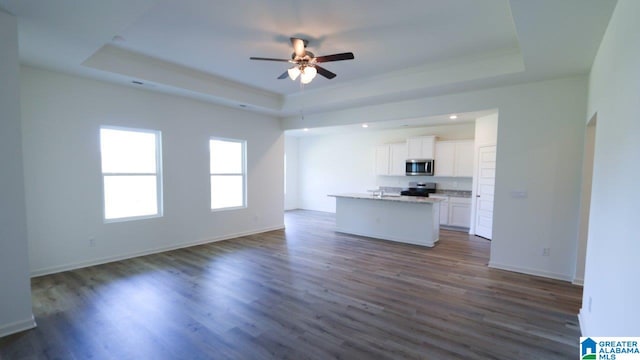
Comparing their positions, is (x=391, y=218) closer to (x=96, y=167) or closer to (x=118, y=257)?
(x=118, y=257)

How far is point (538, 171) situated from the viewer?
13.1 feet

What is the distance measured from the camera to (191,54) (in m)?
3.88

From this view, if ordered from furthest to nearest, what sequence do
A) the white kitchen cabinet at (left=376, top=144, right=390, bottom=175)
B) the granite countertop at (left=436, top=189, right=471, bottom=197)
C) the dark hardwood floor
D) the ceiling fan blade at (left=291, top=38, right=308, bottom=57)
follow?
the white kitchen cabinet at (left=376, top=144, right=390, bottom=175), the granite countertop at (left=436, top=189, right=471, bottom=197), the ceiling fan blade at (left=291, top=38, right=308, bottom=57), the dark hardwood floor

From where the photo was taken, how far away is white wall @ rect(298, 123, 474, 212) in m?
7.84

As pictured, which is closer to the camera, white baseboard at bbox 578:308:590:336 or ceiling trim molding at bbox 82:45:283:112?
white baseboard at bbox 578:308:590:336

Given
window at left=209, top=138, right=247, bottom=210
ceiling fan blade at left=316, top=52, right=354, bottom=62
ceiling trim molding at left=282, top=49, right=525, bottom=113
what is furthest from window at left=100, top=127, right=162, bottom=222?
ceiling fan blade at left=316, top=52, right=354, bottom=62

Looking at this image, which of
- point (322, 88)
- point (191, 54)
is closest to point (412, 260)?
point (322, 88)

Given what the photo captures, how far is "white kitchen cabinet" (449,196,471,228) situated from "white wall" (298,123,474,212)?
481 millimetres

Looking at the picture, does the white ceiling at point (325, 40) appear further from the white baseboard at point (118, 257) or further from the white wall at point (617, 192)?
the white baseboard at point (118, 257)

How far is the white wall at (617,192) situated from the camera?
1425 millimetres

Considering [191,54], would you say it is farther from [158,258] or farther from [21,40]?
[158,258]

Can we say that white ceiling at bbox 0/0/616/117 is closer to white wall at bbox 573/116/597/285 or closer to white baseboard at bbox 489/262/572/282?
white wall at bbox 573/116/597/285

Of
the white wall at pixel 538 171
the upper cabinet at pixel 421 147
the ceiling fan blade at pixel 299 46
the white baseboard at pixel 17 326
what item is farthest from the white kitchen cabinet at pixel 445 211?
the white baseboard at pixel 17 326

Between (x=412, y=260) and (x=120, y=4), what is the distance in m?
4.81
